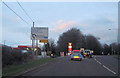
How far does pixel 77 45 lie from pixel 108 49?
41427 millimetres

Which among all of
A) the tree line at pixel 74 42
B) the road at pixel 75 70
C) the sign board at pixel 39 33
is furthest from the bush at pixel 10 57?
the tree line at pixel 74 42

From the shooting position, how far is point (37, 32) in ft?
129

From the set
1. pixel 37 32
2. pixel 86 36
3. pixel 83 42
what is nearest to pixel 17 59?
pixel 37 32

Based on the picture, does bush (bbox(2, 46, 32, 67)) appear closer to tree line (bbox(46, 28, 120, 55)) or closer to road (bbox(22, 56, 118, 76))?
road (bbox(22, 56, 118, 76))

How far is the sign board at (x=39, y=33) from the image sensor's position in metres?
38.5

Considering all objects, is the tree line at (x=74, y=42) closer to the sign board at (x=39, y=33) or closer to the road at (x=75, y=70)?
the sign board at (x=39, y=33)

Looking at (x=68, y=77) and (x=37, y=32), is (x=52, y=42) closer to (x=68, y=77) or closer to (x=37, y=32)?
(x=37, y=32)

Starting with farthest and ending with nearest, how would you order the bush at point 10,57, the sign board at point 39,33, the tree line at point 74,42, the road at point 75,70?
the tree line at point 74,42 < the sign board at point 39,33 < the bush at point 10,57 < the road at point 75,70

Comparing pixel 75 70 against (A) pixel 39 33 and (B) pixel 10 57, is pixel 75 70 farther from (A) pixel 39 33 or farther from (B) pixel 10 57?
(A) pixel 39 33

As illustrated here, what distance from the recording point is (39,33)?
39.5 m

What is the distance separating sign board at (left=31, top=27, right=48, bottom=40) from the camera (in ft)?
126

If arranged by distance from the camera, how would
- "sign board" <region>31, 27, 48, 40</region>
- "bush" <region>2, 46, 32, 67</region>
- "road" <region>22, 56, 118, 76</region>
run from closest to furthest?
"road" <region>22, 56, 118, 76</region> < "bush" <region>2, 46, 32, 67</region> < "sign board" <region>31, 27, 48, 40</region>

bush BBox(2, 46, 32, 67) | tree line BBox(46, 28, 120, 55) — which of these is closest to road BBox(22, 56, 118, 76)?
bush BBox(2, 46, 32, 67)

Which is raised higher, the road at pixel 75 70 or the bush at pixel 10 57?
the bush at pixel 10 57
